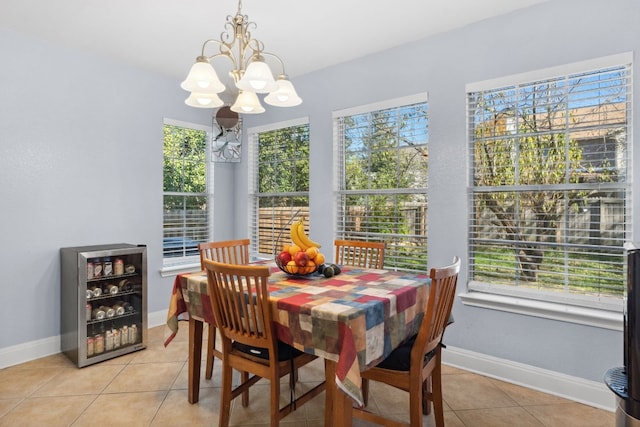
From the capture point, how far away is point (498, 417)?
223cm

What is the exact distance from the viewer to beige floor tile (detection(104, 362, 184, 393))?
102 inches

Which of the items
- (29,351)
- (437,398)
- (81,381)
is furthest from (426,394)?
(29,351)

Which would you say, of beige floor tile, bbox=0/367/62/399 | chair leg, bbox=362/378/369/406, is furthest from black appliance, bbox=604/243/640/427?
beige floor tile, bbox=0/367/62/399

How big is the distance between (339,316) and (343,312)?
0.09 feet

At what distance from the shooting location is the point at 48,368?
289 cm

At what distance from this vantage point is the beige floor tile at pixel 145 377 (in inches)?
102

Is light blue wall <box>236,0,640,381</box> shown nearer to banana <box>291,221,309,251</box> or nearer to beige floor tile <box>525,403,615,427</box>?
beige floor tile <box>525,403,615,427</box>

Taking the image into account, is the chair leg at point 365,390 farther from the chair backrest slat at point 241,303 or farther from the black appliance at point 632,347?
the black appliance at point 632,347

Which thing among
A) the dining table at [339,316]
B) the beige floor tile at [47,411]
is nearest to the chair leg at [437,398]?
the dining table at [339,316]

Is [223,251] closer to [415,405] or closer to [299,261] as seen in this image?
[299,261]

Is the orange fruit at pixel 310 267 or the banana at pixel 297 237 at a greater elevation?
the banana at pixel 297 237

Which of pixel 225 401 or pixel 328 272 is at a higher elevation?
pixel 328 272

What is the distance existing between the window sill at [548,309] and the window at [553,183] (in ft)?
0.18

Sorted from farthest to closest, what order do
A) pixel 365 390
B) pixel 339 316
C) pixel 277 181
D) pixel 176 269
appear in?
pixel 277 181
pixel 176 269
pixel 365 390
pixel 339 316
